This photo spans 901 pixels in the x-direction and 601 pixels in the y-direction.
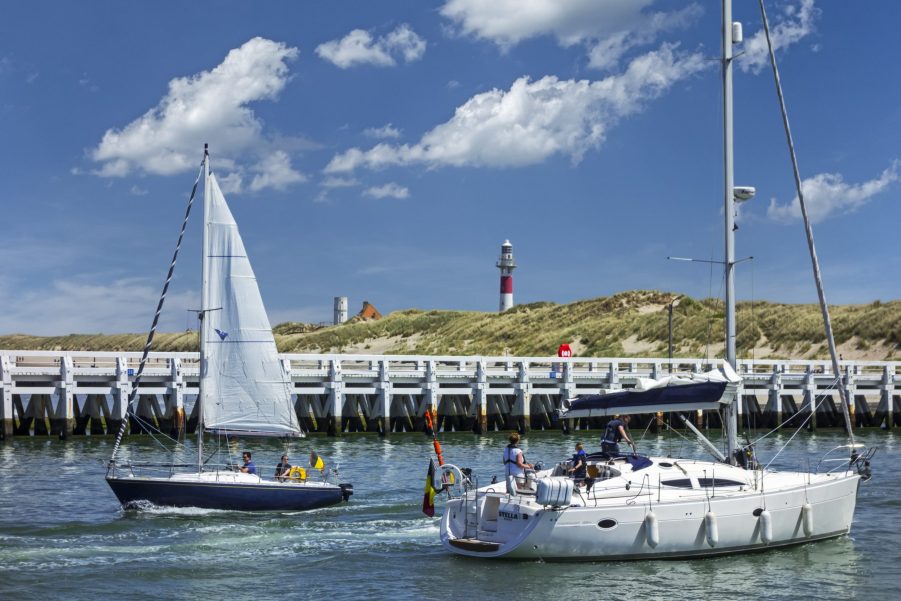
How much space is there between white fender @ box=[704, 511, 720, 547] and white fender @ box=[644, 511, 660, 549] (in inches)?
45.0

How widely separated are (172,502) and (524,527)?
11074 millimetres

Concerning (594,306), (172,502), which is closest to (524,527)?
(172,502)

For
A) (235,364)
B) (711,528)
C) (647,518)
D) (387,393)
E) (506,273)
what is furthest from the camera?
(506,273)

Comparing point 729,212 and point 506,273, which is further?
point 506,273

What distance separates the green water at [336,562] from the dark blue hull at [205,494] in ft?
0.89

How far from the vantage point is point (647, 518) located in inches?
877

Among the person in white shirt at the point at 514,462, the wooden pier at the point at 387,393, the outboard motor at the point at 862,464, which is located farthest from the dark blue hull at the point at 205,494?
the wooden pier at the point at 387,393

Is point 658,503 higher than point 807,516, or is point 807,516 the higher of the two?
point 658,503

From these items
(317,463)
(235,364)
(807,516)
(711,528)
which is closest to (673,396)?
(711,528)

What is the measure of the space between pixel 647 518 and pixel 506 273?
10278 cm

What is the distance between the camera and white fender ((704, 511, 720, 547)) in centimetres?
2267

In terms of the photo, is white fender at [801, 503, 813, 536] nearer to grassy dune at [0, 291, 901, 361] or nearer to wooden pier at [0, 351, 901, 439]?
wooden pier at [0, 351, 901, 439]

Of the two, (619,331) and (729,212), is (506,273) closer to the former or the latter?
(619,331)

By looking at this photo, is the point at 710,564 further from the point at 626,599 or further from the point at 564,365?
the point at 564,365
